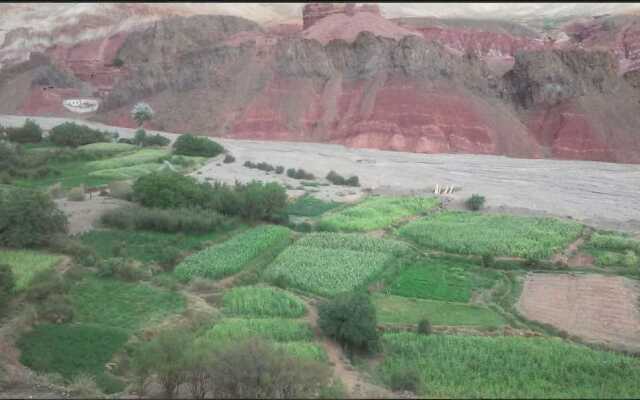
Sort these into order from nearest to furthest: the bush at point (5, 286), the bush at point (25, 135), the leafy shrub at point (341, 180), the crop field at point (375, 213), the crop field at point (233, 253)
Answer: the bush at point (5, 286) → the crop field at point (233, 253) → the crop field at point (375, 213) → the leafy shrub at point (341, 180) → the bush at point (25, 135)

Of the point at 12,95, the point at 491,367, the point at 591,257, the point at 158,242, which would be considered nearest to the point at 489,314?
the point at 491,367

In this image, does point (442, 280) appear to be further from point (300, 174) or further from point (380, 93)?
point (380, 93)

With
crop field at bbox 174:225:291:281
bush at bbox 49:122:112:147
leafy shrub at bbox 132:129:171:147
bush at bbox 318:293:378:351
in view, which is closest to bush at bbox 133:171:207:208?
crop field at bbox 174:225:291:281

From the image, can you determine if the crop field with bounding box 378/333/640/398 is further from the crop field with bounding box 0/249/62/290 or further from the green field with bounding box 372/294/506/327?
the crop field with bounding box 0/249/62/290

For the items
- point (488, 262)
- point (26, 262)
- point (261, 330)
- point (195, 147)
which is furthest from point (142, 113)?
point (261, 330)

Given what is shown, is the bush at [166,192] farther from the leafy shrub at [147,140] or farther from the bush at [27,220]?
the leafy shrub at [147,140]

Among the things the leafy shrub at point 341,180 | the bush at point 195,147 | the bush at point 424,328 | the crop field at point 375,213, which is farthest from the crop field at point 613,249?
the bush at point 195,147

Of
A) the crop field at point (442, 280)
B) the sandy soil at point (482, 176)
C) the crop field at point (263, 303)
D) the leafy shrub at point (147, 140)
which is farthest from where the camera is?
the leafy shrub at point (147, 140)

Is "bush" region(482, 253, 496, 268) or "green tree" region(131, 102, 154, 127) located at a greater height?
"green tree" region(131, 102, 154, 127)
